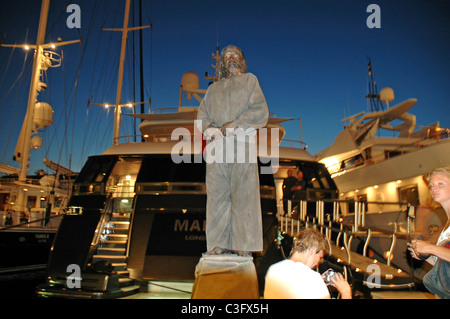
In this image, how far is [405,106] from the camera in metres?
21.5

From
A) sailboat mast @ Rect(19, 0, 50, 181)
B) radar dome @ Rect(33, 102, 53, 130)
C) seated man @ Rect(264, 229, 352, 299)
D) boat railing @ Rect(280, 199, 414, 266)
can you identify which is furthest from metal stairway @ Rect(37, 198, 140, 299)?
radar dome @ Rect(33, 102, 53, 130)

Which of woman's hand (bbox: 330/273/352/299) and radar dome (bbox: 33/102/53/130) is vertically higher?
radar dome (bbox: 33/102/53/130)

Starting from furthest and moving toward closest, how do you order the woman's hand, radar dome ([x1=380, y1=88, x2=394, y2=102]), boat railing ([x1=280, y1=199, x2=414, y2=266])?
radar dome ([x1=380, y1=88, x2=394, y2=102]) → boat railing ([x1=280, y1=199, x2=414, y2=266]) → the woman's hand

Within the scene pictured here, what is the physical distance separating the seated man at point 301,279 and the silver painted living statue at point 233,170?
38cm

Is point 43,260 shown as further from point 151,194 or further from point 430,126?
point 430,126

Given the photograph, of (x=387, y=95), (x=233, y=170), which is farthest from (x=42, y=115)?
(x=387, y=95)

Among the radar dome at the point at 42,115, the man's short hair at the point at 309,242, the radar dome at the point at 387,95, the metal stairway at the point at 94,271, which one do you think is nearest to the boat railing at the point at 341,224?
the man's short hair at the point at 309,242

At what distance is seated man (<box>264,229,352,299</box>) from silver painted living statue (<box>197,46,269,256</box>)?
15.0 inches

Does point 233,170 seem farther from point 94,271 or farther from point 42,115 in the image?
point 42,115

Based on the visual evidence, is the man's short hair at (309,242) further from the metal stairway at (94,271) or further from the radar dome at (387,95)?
the radar dome at (387,95)

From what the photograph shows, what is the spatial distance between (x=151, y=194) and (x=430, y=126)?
→ 771 inches

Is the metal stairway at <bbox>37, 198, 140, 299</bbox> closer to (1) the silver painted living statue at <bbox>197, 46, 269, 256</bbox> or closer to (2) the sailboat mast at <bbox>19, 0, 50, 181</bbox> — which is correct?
(1) the silver painted living statue at <bbox>197, 46, 269, 256</bbox>

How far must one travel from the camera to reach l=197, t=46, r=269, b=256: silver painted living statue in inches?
99.5

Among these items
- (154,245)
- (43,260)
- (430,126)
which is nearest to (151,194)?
(154,245)
